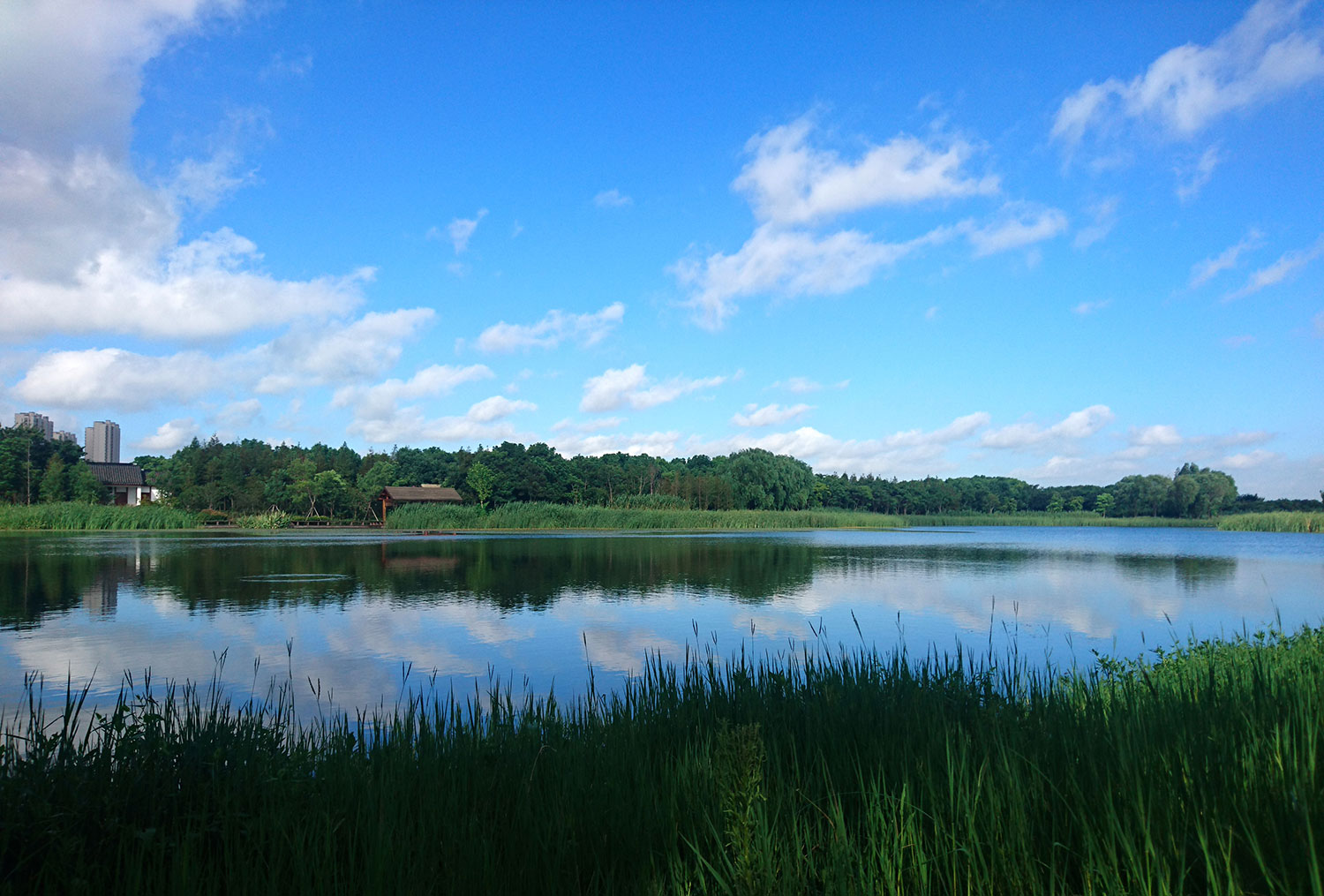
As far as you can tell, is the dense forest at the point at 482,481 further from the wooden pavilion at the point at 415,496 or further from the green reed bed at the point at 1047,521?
the green reed bed at the point at 1047,521

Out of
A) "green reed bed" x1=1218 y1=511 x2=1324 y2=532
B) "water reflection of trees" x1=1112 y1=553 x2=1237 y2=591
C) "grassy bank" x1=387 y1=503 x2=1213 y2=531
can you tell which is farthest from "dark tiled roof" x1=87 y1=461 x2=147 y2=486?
"green reed bed" x1=1218 y1=511 x2=1324 y2=532

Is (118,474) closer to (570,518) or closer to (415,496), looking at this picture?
(415,496)

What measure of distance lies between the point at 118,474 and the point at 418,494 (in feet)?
122

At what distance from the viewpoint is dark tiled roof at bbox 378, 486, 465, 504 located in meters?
57.2

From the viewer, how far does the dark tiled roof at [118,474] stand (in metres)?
71.1

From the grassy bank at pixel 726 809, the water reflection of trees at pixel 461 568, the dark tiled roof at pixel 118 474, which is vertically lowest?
the water reflection of trees at pixel 461 568

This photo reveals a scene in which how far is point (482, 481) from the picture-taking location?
63.7m

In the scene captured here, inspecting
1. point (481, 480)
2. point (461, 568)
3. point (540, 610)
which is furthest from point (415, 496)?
point (540, 610)

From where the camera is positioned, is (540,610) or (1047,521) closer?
(540,610)

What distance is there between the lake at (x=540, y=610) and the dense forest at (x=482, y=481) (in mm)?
32688

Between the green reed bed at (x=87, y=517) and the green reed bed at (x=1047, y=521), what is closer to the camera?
the green reed bed at (x=87, y=517)

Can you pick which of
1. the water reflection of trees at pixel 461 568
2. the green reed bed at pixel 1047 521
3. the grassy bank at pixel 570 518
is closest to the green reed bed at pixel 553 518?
the grassy bank at pixel 570 518

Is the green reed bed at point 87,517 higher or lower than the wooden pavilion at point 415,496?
lower

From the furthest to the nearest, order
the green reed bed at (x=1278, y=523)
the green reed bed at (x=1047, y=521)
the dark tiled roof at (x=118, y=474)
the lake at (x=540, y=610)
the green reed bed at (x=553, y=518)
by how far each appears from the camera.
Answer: the green reed bed at (x=1047, y=521), the dark tiled roof at (x=118, y=474), the green reed bed at (x=1278, y=523), the green reed bed at (x=553, y=518), the lake at (x=540, y=610)
